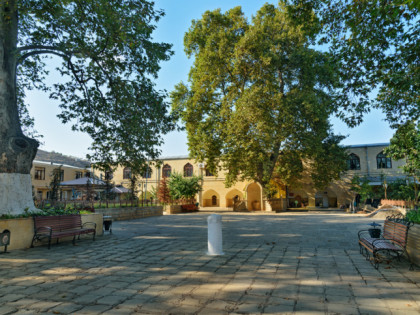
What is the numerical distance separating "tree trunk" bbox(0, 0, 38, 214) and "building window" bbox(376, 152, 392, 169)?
33444mm

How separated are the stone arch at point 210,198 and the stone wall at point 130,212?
14165 millimetres

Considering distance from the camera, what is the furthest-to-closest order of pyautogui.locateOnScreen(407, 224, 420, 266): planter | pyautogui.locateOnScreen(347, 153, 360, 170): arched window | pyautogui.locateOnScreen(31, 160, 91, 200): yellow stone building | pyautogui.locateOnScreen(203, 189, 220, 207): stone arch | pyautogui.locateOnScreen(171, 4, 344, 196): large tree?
pyautogui.locateOnScreen(203, 189, 220, 207): stone arch
pyautogui.locateOnScreen(31, 160, 91, 200): yellow stone building
pyautogui.locateOnScreen(347, 153, 360, 170): arched window
pyautogui.locateOnScreen(171, 4, 344, 196): large tree
pyautogui.locateOnScreen(407, 224, 420, 266): planter

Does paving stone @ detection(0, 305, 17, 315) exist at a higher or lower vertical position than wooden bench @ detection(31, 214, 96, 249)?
lower

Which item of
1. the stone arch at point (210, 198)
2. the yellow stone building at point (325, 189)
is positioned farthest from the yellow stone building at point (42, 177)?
the stone arch at point (210, 198)

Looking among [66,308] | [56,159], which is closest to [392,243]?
[66,308]

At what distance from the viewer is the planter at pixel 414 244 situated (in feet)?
18.4

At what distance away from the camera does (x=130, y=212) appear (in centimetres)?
1792

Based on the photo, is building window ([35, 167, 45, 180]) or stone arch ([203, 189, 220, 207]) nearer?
building window ([35, 167, 45, 180])

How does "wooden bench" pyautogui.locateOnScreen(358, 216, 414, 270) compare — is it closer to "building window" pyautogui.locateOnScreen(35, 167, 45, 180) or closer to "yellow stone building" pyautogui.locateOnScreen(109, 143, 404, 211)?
"yellow stone building" pyautogui.locateOnScreen(109, 143, 404, 211)

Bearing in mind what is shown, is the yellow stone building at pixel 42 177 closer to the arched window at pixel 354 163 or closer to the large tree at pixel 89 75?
the large tree at pixel 89 75

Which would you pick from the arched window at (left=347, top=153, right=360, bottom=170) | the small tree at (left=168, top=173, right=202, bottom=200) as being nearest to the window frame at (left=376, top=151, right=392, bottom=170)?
the arched window at (left=347, top=153, right=360, bottom=170)

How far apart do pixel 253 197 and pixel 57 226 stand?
22.9 meters

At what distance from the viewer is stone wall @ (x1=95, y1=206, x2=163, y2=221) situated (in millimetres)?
16155

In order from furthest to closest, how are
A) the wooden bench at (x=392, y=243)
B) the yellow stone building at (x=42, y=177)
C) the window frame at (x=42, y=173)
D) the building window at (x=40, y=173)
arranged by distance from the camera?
the building window at (x=40, y=173) → the window frame at (x=42, y=173) → the yellow stone building at (x=42, y=177) → the wooden bench at (x=392, y=243)
